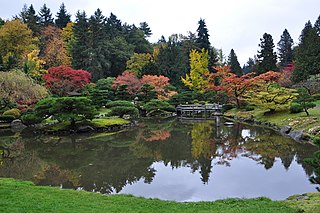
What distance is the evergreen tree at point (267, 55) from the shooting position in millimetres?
32969

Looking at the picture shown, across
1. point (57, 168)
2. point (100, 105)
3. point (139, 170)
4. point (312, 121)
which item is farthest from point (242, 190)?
point (100, 105)

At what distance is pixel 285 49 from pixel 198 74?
21.0m

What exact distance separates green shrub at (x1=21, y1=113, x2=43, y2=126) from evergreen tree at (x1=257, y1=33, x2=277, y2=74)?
24563 millimetres

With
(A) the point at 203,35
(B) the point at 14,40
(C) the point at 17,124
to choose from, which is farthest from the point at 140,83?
(A) the point at 203,35

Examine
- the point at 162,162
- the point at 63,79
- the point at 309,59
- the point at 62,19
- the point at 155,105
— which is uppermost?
the point at 62,19

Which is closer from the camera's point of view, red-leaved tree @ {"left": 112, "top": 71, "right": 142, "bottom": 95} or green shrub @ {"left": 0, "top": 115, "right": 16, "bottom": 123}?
green shrub @ {"left": 0, "top": 115, "right": 16, "bottom": 123}


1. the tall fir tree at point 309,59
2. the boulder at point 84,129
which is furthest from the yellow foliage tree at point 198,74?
the boulder at point 84,129

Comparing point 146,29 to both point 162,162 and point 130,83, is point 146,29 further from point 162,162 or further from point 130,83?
point 162,162

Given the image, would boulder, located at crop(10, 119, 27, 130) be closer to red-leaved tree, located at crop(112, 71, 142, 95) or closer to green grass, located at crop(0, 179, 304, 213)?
red-leaved tree, located at crop(112, 71, 142, 95)

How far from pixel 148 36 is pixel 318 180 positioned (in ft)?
183

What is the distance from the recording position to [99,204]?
5082 millimetres

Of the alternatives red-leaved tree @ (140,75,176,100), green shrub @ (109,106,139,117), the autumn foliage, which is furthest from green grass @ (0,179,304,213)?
red-leaved tree @ (140,75,176,100)

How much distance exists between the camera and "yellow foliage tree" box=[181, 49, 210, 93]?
35188 millimetres

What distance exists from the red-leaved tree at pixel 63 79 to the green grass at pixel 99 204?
21.8 metres
